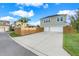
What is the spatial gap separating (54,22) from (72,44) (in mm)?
382

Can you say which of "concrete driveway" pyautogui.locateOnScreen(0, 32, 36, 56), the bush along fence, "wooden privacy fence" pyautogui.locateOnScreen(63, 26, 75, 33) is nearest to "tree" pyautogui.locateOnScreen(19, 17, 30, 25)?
the bush along fence

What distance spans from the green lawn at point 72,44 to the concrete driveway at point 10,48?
47 cm

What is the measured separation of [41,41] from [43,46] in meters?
0.07

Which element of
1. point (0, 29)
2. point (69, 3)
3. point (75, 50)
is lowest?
point (75, 50)

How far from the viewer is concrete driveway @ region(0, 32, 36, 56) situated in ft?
13.8

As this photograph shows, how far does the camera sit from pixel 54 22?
4273mm

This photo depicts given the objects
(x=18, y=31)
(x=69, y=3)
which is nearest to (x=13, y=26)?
(x=18, y=31)

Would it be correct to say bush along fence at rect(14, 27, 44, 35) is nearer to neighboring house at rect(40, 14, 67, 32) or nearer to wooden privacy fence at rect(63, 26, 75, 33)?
neighboring house at rect(40, 14, 67, 32)

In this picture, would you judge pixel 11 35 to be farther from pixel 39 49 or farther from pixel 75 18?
pixel 75 18

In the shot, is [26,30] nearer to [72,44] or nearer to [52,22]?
[52,22]

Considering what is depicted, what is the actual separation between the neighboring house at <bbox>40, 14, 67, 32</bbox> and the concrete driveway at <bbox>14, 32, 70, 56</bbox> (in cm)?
7

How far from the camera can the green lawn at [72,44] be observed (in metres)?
4.18

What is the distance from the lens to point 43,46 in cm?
426

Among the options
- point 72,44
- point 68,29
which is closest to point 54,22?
point 68,29
